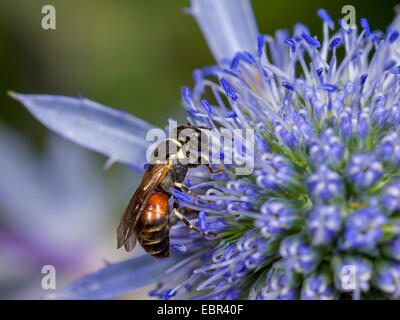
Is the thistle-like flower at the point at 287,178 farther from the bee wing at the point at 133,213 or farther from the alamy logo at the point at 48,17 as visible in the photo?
the alamy logo at the point at 48,17

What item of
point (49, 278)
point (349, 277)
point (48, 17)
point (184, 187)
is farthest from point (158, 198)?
point (48, 17)

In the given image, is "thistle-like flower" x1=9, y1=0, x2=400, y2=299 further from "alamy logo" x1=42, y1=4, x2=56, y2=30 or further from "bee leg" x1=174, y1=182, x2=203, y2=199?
"alamy logo" x1=42, y1=4, x2=56, y2=30

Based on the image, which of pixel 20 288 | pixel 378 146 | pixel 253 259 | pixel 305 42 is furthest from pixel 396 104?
pixel 20 288

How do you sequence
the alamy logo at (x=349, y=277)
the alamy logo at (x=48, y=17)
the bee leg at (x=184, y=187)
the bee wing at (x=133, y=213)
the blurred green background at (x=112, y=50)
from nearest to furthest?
the alamy logo at (x=349, y=277), the bee wing at (x=133, y=213), the bee leg at (x=184, y=187), the alamy logo at (x=48, y=17), the blurred green background at (x=112, y=50)

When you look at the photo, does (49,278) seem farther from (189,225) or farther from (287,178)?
(287,178)

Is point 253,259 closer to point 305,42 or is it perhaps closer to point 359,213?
point 359,213

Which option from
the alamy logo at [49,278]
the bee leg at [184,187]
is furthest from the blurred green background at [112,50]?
the bee leg at [184,187]
